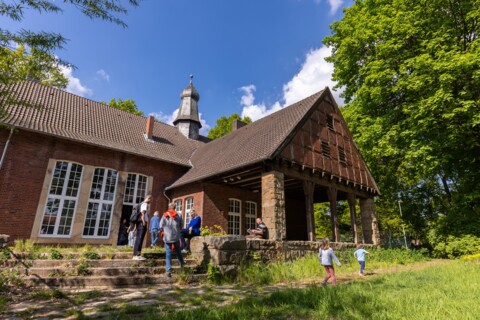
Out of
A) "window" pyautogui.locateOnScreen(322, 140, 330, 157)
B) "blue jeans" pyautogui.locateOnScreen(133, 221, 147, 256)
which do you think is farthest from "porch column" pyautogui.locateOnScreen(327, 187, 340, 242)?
"blue jeans" pyautogui.locateOnScreen(133, 221, 147, 256)

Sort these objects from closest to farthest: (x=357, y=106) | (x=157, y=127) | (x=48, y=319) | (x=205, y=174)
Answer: (x=48, y=319) < (x=205, y=174) < (x=357, y=106) < (x=157, y=127)

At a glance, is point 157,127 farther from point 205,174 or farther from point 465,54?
point 465,54

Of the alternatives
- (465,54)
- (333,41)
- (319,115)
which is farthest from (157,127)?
(465,54)

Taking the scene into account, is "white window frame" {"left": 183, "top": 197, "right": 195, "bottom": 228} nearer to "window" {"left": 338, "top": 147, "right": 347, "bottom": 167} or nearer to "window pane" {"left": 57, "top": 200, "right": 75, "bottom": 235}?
"window pane" {"left": 57, "top": 200, "right": 75, "bottom": 235}

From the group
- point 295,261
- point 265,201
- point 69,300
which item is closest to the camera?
point 69,300

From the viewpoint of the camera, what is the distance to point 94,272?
21.9 ft

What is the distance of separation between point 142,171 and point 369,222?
13057 mm

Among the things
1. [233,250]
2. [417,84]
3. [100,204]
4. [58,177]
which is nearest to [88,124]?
[58,177]

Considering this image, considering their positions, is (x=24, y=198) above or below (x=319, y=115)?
below

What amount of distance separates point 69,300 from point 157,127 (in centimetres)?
1578

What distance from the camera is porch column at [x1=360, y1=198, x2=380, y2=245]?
605 inches

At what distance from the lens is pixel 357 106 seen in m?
15.9

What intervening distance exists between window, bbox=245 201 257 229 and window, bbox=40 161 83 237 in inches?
331

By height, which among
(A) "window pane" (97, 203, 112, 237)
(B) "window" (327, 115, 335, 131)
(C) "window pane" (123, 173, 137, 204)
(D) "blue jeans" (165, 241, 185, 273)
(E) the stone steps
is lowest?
(E) the stone steps
